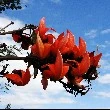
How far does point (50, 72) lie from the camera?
1.72 metres

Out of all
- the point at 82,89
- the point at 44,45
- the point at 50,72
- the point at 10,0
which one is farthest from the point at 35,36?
the point at 10,0

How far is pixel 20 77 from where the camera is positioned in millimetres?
1777

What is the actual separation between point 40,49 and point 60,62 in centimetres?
→ 14

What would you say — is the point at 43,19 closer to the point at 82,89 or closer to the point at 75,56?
the point at 75,56

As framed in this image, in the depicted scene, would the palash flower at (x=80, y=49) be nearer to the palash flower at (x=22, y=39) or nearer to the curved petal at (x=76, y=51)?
the curved petal at (x=76, y=51)

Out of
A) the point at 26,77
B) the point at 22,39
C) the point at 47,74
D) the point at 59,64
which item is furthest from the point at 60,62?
the point at 22,39

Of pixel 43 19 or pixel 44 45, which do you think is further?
pixel 43 19

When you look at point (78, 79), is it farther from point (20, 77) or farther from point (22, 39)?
point (22, 39)

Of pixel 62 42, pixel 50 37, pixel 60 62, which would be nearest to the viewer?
pixel 60 62

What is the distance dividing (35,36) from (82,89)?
0.38 metres

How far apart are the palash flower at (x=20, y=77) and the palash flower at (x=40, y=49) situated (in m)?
0.12

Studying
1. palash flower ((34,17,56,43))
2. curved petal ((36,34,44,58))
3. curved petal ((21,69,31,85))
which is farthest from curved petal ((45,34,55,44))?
curved petal ((21,69,31,85))

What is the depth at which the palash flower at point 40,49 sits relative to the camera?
5.70 ft

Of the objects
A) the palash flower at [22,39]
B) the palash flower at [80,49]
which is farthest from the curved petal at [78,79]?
the palash flower at [22,39]
